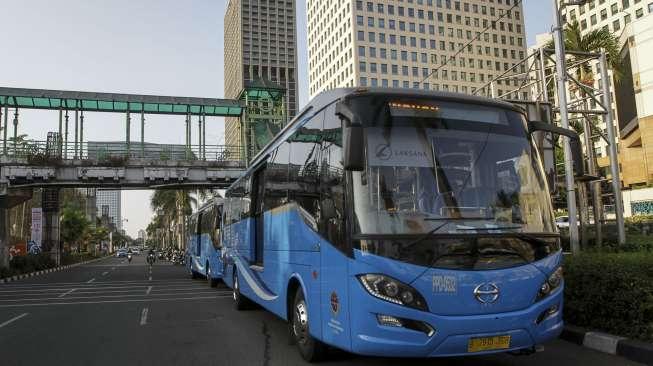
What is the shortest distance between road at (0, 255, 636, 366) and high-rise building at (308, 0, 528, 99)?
90.5 metres

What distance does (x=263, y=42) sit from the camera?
148250 millimetres

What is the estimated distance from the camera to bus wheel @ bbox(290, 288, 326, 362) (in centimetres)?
659

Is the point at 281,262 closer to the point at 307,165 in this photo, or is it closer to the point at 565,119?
the point at 307,165

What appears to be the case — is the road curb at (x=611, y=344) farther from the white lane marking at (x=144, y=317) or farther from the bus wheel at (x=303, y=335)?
the white lane marking at (x=144, y=317)

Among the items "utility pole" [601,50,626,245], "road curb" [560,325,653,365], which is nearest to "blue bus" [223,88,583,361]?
"road curb" [560,325,653,365]

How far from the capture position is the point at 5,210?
3080cm

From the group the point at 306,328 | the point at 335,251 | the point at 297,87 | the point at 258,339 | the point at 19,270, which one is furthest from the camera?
the point at 297,87

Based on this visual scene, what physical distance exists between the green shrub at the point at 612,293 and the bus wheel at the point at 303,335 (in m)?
3.97

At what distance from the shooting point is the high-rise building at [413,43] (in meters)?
103

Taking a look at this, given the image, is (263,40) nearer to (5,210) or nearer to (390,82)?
(390,82)

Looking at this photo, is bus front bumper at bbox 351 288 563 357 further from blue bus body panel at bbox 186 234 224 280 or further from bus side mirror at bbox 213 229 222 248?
bus side mirror at bbox 213 229 222 248

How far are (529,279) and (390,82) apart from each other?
100554 millimetres

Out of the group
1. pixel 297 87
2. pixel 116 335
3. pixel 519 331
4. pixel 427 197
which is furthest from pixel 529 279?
pixel 297 87

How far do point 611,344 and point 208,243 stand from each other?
15.8 m
